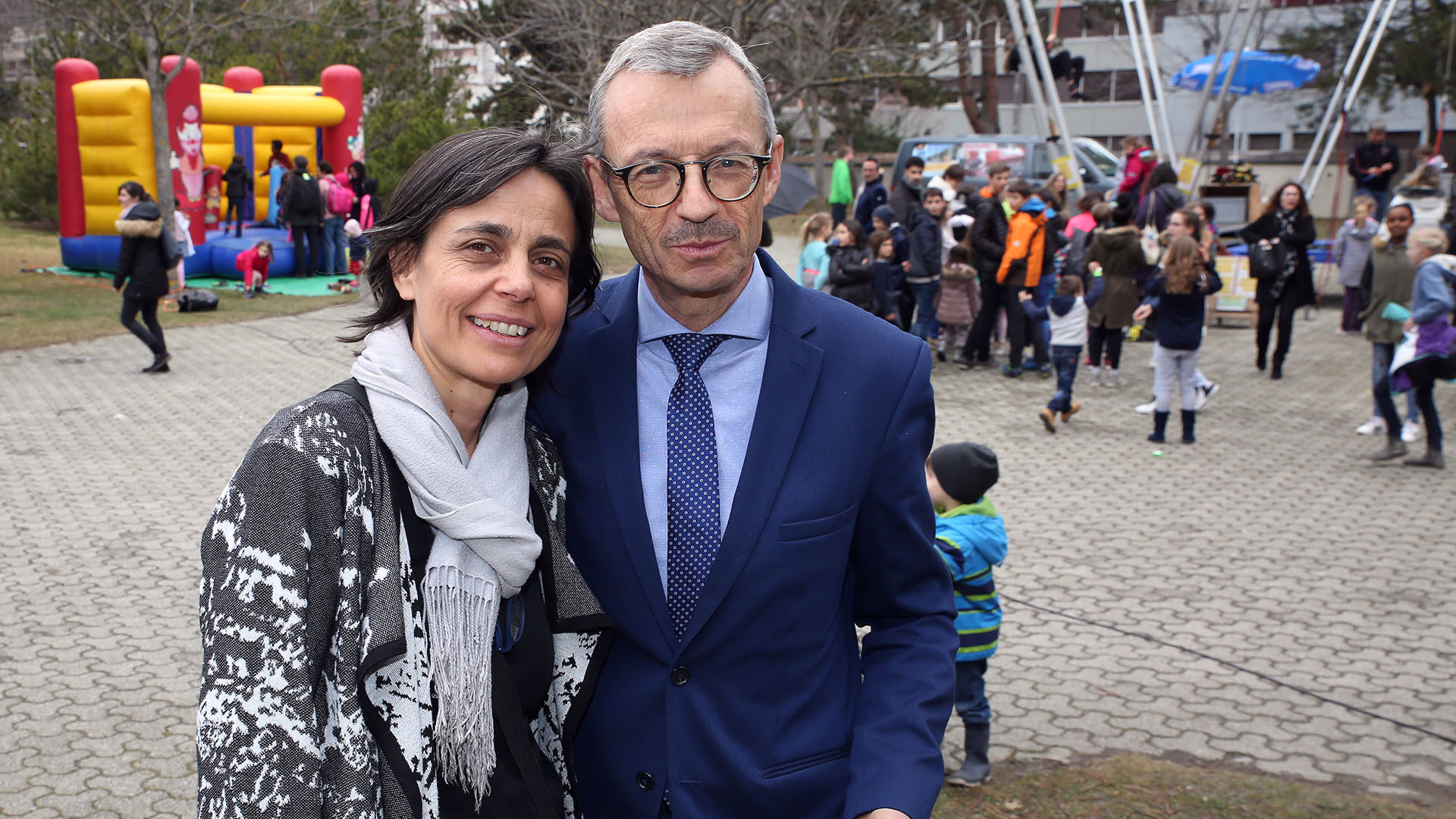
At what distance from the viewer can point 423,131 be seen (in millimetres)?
24516

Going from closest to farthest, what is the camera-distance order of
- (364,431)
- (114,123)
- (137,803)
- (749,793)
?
(364,431) → (749,793) → (137,803) → (114,123)

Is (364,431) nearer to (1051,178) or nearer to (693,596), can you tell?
(693,596)

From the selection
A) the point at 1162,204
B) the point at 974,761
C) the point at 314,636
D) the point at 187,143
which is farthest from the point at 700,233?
the point at 187,143

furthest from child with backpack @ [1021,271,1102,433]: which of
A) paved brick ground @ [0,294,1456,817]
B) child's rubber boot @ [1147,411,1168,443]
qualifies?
child's rubber boot @ [1147,411,1168,443]

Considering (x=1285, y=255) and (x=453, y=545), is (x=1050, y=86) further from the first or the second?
(x=453, y=545)

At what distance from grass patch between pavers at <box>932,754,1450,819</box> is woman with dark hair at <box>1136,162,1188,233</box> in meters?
11.0

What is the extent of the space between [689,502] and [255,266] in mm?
17872

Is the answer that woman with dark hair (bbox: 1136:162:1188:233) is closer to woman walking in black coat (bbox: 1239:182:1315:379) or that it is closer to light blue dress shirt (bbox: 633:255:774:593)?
woman walking in black coat (bbox: 1239:182:1315:379)

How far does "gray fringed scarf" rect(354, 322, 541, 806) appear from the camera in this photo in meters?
1.75

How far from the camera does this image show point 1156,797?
169 inches

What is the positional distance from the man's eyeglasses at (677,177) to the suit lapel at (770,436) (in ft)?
0.76

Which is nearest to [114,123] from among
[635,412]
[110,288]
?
[110,288]

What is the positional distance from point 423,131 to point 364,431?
24115mm

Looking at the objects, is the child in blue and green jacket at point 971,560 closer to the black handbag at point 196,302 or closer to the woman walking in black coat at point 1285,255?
the woman walking in black coat at point 1285,255
